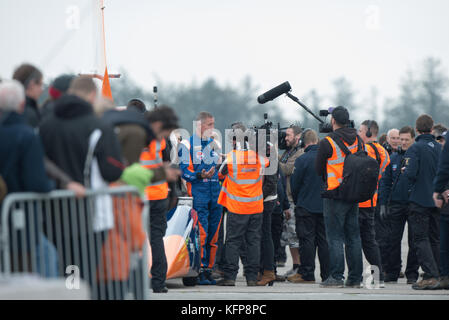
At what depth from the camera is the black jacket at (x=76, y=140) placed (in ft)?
20.4

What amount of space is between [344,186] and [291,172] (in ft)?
8.36

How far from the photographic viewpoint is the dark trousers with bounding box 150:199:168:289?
962 cm

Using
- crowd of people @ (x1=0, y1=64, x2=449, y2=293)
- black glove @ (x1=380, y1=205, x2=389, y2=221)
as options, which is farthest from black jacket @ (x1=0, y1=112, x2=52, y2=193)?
black glove @ (x1=380, y1=205, x2=389, y2=221)

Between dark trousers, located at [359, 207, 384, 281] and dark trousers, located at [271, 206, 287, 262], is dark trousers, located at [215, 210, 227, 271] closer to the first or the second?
dark trousers, located at [271, 206, 287, 262]

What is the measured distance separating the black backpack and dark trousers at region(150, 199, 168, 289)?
213 centimetres

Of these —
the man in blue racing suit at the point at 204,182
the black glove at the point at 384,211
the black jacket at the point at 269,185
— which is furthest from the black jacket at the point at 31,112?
the black glove at the point at 384,211

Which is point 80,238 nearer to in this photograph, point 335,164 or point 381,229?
point 335,164

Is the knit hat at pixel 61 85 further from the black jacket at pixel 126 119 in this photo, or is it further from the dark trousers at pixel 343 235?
the dark trousers at pixel 343 235

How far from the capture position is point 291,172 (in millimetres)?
12844

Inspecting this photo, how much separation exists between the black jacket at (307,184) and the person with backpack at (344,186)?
3.90 ft

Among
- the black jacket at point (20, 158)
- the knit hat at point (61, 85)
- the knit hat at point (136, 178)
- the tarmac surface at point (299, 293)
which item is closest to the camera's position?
the black jacket at point (20, 158)

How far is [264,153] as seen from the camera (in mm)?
11281
